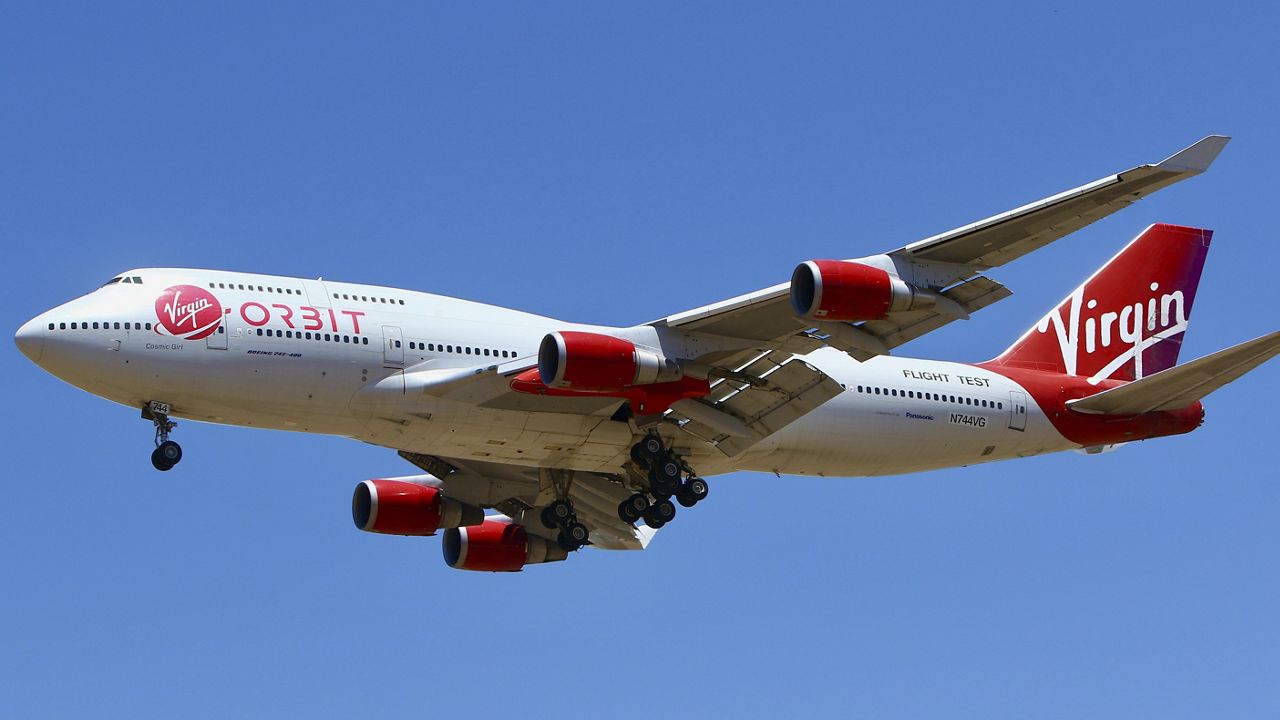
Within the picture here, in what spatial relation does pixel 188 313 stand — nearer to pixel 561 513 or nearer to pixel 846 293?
pixel 561 513

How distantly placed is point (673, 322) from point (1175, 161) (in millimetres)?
10464

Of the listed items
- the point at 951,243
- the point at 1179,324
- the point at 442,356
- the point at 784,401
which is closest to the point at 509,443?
the point at 442,356

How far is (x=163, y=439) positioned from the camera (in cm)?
3694

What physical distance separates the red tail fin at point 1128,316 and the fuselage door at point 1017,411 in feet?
5.77

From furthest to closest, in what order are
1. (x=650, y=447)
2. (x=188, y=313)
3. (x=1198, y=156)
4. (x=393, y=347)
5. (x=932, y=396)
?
(x=932, y=396) < (x=650, y=447) < (x=393, y=347) < (x=188, y=313) < (x=1198, y=156)

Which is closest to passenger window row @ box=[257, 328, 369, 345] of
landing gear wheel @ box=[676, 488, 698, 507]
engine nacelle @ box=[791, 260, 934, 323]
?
landing gear wheel @ box=[676, 488, 698, 507]

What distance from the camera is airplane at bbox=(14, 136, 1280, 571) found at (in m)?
35.8

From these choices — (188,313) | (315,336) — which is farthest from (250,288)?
(315,336)

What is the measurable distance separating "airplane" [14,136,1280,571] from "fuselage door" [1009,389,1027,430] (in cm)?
4

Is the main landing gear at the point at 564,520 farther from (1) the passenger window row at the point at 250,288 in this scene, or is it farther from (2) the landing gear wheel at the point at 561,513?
(1) the passenger window row at the point at 250,288

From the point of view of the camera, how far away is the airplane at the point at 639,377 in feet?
118

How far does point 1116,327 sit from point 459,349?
17350 millimetres

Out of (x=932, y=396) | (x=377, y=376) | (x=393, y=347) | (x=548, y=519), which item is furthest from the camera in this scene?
(x=548, y=519)

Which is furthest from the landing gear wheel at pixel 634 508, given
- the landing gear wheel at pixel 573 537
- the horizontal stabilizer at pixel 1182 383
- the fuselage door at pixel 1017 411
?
the horizontal stabilizer at pixel 1182 383
